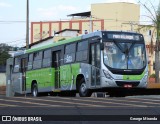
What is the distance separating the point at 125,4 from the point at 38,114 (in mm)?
94432

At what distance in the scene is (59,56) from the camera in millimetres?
24172

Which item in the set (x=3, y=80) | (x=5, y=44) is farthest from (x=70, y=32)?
(x=5, y=44)

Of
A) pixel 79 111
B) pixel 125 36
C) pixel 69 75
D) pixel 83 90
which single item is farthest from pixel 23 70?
pixel 79 111

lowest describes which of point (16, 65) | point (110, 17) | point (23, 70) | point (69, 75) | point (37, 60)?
point (69, 75)

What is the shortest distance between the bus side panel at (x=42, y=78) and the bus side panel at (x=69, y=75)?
104 centimetres

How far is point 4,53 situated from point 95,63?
2804 inches

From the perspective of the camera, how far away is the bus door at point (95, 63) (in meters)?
20.3

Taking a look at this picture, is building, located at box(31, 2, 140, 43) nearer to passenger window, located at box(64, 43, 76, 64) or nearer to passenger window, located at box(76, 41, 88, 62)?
passenger window, located at box(64, 43, 76, 64)

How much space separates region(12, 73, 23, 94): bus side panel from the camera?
2998 centimetres

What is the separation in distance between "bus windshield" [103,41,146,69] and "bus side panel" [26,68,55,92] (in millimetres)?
5199

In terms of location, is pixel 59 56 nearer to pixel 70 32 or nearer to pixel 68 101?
pixel 68 101

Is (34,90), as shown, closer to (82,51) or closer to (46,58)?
(46,58)

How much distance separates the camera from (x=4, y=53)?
9006cm

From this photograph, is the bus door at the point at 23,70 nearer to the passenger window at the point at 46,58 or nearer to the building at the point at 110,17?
the passenger window at the point at 46,58
